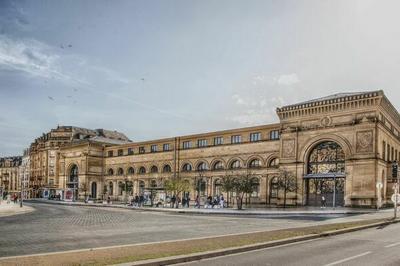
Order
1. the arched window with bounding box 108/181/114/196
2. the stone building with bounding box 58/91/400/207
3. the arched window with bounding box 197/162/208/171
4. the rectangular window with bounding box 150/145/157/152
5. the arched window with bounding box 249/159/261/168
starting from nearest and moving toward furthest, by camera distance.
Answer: the stone building with bounding box 58/91/400/207 < the arched window with bounding box 249/159/261/168 < the arched window with bounding box 197/162/208/171 < the rectangular window with bounding box 150/145/157/152 < the arched window with bounding box 108/181/114/196

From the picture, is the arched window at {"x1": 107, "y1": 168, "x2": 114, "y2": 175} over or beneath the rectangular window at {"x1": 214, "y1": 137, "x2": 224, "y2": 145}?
beneath

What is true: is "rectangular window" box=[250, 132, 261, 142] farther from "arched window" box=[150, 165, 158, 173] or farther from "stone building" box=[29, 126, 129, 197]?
"stone building" box=[29, 126, 129, 197]

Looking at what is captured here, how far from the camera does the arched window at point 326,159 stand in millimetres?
48350

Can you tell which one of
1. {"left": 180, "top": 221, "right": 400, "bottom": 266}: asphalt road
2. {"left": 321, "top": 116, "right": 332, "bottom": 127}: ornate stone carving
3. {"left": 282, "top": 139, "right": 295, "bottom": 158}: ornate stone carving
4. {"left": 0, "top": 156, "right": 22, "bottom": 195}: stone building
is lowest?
{"left": 0, "top": 156, "right": 22, "bottom": 195}: stone building

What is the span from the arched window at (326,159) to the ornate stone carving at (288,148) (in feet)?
7.68

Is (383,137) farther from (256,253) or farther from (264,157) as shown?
(256,253)

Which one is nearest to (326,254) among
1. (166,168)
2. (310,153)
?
(310,153)

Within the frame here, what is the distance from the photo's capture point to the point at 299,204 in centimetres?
4984

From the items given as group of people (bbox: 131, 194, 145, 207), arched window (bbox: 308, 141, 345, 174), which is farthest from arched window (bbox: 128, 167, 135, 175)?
arched window (bbox: 308, 141, 345, 174)

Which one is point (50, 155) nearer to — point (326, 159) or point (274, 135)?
point (274, 135)

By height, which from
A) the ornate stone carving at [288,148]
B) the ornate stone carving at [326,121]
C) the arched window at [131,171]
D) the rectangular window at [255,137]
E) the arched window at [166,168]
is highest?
the ornate stone carving at [326,121]

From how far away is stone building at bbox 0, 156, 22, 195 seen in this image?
483 ft

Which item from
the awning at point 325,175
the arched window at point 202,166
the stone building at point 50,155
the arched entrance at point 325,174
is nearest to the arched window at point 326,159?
the arched entrance at point 325,174

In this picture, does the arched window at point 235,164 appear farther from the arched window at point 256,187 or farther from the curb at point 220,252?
the curb at point 220,252
